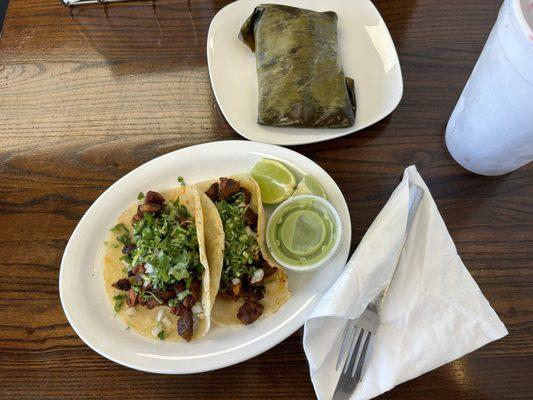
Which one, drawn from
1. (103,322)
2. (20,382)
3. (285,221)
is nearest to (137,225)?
(103,322)

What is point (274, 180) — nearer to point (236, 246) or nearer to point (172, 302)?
point (236, 246)

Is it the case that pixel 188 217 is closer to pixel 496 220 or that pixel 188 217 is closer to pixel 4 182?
pixel 4 182

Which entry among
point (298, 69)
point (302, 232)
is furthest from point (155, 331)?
point (298, 69)

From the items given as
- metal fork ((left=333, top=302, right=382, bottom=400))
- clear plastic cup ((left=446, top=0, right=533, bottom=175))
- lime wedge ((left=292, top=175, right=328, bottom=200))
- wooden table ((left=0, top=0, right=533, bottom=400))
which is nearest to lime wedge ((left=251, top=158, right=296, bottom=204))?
lime wedge ((left=292, top=175, right=328, bottom=200))

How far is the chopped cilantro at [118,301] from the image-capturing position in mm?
1204

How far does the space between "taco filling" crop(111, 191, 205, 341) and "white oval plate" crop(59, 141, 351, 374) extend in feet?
0.21

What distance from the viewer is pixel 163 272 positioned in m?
1.16

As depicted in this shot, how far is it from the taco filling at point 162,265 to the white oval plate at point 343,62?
37cm

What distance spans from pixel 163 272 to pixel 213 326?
0.20 m

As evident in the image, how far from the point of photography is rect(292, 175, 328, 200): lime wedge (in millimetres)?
1223

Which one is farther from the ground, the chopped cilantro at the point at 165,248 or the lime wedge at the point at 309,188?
the lime wedge at the point at 309,188

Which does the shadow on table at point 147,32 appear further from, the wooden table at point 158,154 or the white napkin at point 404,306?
the white napkin at point 404,306

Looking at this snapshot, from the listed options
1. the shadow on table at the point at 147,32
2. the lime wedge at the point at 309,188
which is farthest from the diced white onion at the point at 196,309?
the shadow on table at the point at 147,32

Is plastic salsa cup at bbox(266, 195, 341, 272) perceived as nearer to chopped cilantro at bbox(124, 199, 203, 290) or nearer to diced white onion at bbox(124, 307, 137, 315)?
chopped cilantro at bbox(124, 199, 203, 290)
